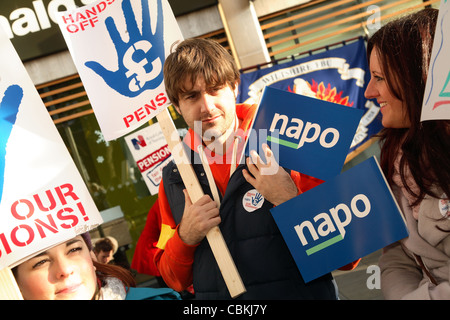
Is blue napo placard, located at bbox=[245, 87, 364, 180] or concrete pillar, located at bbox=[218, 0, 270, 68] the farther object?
concrete pillar, located at bbox=[218, 0, 270, 68]

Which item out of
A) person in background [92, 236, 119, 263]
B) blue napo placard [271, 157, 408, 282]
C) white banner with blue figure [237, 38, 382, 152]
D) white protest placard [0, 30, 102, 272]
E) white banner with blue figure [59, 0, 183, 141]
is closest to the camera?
blue napo placard [271, 157, 408, 282]

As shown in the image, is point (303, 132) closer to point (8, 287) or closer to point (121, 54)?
point (121, 54)

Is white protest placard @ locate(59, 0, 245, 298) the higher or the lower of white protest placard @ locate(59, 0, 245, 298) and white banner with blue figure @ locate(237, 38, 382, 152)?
the higher

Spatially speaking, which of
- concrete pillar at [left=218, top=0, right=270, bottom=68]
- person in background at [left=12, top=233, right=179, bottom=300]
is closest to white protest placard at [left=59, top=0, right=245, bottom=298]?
person in background at [left=12, top=233, right=179, bottom=300]

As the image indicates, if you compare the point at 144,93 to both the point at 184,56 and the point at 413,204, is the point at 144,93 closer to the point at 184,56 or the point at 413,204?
the point at 184,56

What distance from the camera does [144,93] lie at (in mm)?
1930

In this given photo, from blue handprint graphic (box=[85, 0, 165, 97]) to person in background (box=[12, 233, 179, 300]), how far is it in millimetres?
600

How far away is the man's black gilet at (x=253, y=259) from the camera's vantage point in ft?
5.19

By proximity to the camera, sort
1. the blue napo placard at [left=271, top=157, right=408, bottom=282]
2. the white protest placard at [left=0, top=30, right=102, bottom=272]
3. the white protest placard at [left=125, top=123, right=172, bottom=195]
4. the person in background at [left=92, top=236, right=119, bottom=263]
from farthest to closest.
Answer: the white protest placard at [left=125, top=123, right=172, bottom=195] < the person in background at [left=92, top=236, right=119, bottom=263] < the white protest placard at [left=0, top=30, right=102, bottom=272] < the blue napo placard at [left=271, top=157, right=408, bottom=282]

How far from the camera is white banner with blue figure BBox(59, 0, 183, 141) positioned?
1.92 m

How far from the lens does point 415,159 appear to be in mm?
1445

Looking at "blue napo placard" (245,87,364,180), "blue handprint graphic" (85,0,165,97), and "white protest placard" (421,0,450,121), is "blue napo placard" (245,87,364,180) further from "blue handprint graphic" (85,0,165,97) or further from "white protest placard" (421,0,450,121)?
"blue handprint graphic" (85,0,165,97)

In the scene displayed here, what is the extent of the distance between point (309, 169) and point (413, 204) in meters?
0.32
